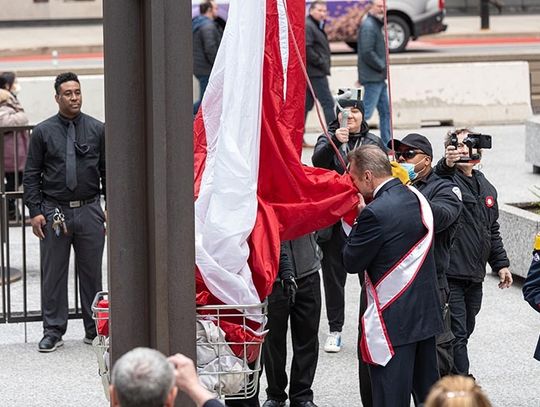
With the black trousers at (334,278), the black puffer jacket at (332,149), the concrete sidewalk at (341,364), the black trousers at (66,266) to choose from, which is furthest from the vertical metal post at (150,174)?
the black trousers at (66,266)

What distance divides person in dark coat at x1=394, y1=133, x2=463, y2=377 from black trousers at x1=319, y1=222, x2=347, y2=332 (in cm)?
151

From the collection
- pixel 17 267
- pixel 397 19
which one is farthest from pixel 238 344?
Result: pixel 397 19

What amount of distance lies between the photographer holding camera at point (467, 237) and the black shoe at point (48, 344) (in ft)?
10.1

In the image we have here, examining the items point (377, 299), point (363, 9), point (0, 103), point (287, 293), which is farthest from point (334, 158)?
point (363, 9)

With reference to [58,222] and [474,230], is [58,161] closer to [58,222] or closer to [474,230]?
[58,222]

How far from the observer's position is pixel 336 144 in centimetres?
839

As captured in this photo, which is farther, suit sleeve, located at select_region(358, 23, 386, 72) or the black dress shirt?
suit sleeve, located at select_region(358, 23, 386, 72)

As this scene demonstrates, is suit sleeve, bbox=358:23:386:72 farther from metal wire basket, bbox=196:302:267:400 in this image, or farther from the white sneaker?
metal wire basket, bbox=196:302:267:400

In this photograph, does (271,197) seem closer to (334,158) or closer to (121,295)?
(121,295)

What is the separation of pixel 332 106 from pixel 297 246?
964 cm

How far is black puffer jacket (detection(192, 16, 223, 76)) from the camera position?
16422 mm

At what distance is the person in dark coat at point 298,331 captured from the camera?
24.2ft

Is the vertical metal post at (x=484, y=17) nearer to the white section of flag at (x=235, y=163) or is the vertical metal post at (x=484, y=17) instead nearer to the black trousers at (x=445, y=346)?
the black trousers at (x=445, y=346)

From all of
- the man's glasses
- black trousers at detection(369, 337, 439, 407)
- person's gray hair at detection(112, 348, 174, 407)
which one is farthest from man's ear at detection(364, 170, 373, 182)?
person's gray hair at detection(112, 348, 174, 407)
